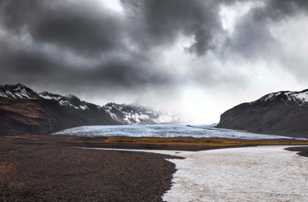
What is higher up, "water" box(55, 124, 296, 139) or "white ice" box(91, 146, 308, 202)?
"water" box(55, 124, 296, 139)

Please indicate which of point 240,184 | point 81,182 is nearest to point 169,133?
point 240,184

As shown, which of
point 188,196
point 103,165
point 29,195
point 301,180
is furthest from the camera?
point 103,165

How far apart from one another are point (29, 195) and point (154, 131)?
146m

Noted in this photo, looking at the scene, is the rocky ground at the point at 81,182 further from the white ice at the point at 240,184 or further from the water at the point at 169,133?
the water at the point at 169,133

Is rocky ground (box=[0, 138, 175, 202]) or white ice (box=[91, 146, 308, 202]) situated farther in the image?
white ice (box=[91, 146, 308, 202])

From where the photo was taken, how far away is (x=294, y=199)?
19.1 m

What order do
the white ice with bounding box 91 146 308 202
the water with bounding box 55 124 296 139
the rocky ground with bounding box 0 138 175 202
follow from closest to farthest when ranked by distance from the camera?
the rocky ground with bounding box 0 138 175 202, the white ice with bounding box 91 146 308 202, the water with bounding box 55 124 296 139

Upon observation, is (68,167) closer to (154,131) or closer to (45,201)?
(45,201)

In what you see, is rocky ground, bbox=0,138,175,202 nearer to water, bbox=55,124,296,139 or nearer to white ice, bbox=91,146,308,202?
white ice, bbox=91,146,308,202

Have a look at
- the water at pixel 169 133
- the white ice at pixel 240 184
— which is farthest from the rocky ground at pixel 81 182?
the water at pixel 169 133

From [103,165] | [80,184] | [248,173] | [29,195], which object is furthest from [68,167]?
[248,173]

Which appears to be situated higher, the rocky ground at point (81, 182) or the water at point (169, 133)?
the water at point (169, 133)

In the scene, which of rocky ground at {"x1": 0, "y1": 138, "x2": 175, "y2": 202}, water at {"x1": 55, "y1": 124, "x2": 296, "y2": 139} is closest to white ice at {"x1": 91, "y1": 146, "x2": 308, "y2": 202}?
rocky ground at {"x1": 0, "y1": 138, "x2": 175, "y2": 202}

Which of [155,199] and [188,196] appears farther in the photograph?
[188,196]
